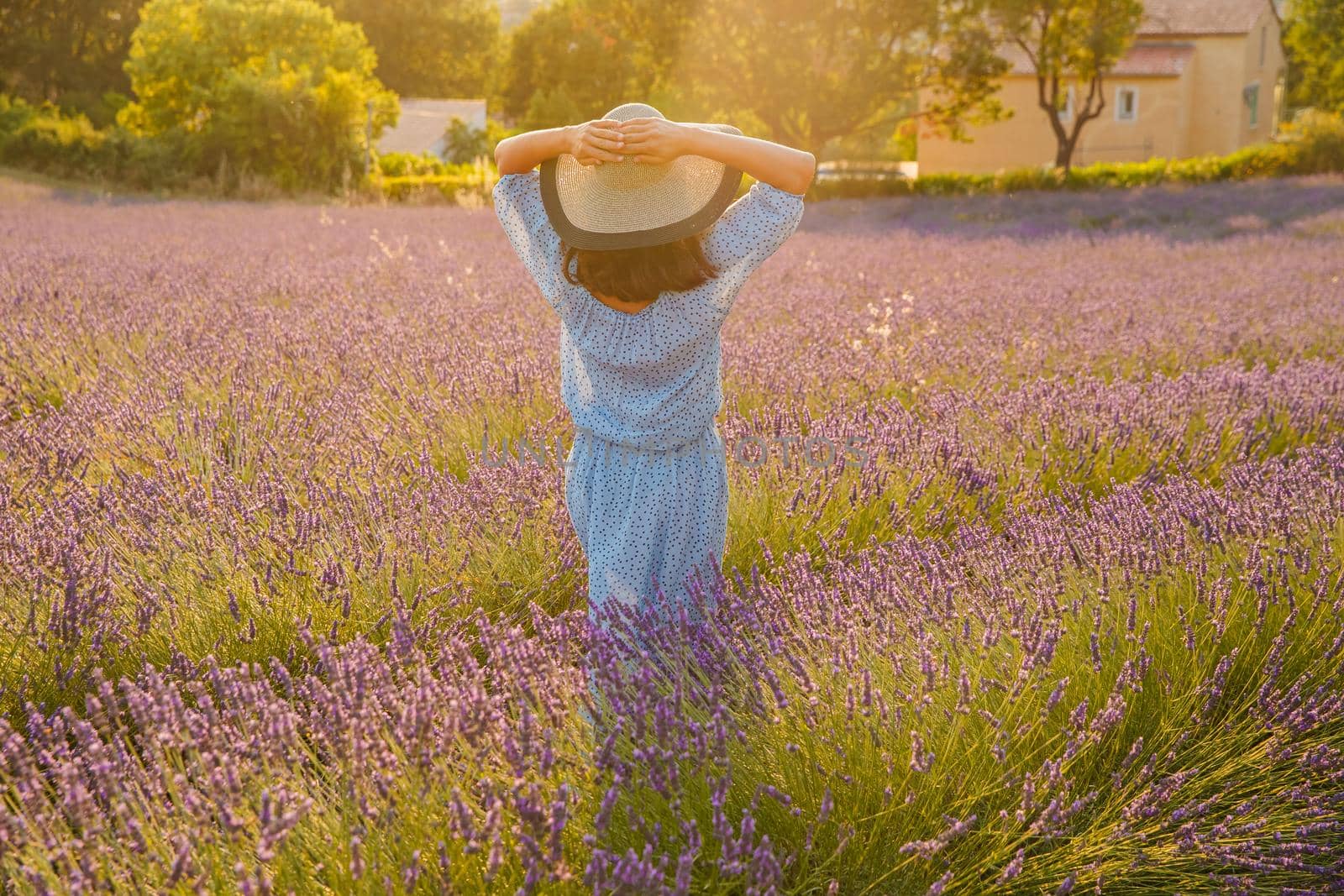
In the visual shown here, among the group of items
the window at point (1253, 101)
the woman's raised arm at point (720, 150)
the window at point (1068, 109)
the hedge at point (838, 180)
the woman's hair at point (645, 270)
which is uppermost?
the window at point (1253, 101)

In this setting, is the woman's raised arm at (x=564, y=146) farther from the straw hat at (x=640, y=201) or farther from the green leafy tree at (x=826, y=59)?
the green leafy tree at (x=826, y=59)

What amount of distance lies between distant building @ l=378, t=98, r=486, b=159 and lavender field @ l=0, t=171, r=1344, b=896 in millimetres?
32423

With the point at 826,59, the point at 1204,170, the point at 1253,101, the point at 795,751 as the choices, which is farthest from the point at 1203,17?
the point at 795,751

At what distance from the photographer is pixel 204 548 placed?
7.48 feet

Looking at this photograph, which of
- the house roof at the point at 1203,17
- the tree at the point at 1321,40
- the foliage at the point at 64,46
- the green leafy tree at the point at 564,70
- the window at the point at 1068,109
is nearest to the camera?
the tree at the point at 1321,40

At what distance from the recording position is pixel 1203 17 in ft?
110

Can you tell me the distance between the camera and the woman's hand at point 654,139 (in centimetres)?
172

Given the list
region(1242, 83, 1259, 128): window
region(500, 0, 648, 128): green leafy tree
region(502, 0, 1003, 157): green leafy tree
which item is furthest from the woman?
region(1242, 83, 1259, 128): window

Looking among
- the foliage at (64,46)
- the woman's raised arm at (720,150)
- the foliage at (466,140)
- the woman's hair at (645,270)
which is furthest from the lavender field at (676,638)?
Answer: the foliage at (64,46)

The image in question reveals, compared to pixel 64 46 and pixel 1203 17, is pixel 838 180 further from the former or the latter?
pixel 64 46

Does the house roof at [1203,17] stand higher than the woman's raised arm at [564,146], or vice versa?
the house roof at [1203,17]

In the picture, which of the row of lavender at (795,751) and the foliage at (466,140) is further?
the foliage at (466,140)

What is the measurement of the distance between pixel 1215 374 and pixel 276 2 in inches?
1158

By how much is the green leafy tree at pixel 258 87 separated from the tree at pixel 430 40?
51.8 ft
